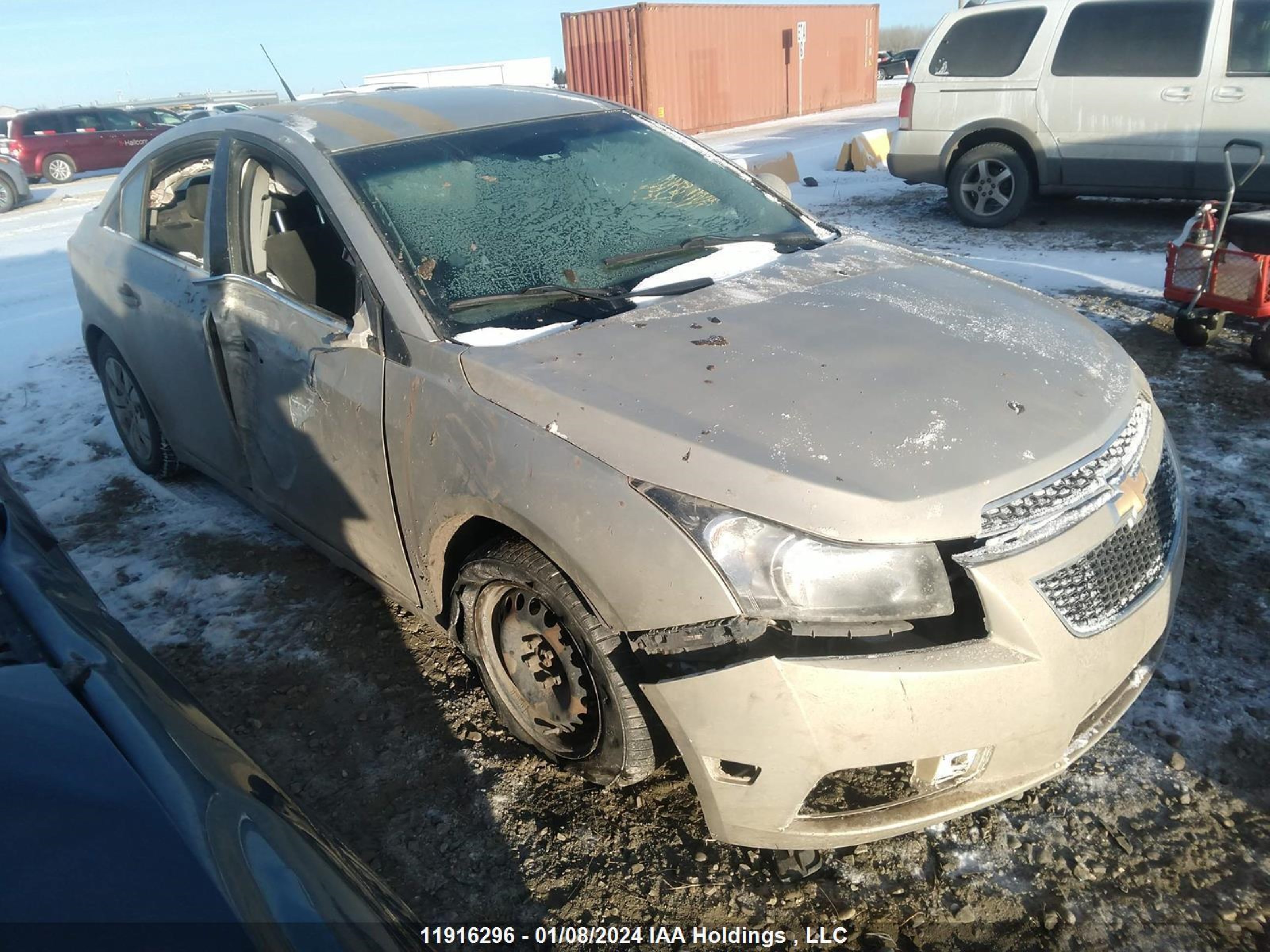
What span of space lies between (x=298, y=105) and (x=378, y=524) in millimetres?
1782

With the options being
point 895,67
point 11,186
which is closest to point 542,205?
point 11,186

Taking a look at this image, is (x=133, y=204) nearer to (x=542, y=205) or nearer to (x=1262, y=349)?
(x=542, y=205)

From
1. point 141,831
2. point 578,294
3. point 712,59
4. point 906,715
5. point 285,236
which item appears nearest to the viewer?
point 141,831

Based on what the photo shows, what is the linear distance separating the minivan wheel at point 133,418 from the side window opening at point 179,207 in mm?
667

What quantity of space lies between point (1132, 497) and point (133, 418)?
14.2 feet

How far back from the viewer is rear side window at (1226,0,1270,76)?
714 cm

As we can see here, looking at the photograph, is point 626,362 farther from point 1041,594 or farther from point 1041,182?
point 1041,182

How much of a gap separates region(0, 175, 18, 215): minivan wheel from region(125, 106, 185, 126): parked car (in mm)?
5501

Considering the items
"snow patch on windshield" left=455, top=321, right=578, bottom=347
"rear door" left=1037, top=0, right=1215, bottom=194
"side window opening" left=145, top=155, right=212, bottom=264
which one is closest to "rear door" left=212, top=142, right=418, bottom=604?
"snow patch on windshield" left=455, top=321, right=578, bottom=347

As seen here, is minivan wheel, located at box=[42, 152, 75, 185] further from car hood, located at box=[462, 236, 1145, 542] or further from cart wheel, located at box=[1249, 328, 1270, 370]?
cart wheel, located at box=[1249, 328, 1270, 370]

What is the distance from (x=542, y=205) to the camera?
9.63 feet

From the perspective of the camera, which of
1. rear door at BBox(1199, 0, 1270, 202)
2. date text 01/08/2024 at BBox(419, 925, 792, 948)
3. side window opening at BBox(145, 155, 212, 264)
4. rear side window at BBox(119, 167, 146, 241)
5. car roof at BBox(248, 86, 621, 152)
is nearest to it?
date text 01/08/2024 at BBox(419, 925, 792, 948)

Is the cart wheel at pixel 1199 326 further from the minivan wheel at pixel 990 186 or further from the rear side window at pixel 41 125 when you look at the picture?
the rear side window at pixel 41 125

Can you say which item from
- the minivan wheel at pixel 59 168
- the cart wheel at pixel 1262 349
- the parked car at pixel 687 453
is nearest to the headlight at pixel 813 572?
the parked car at pixel 687 453
